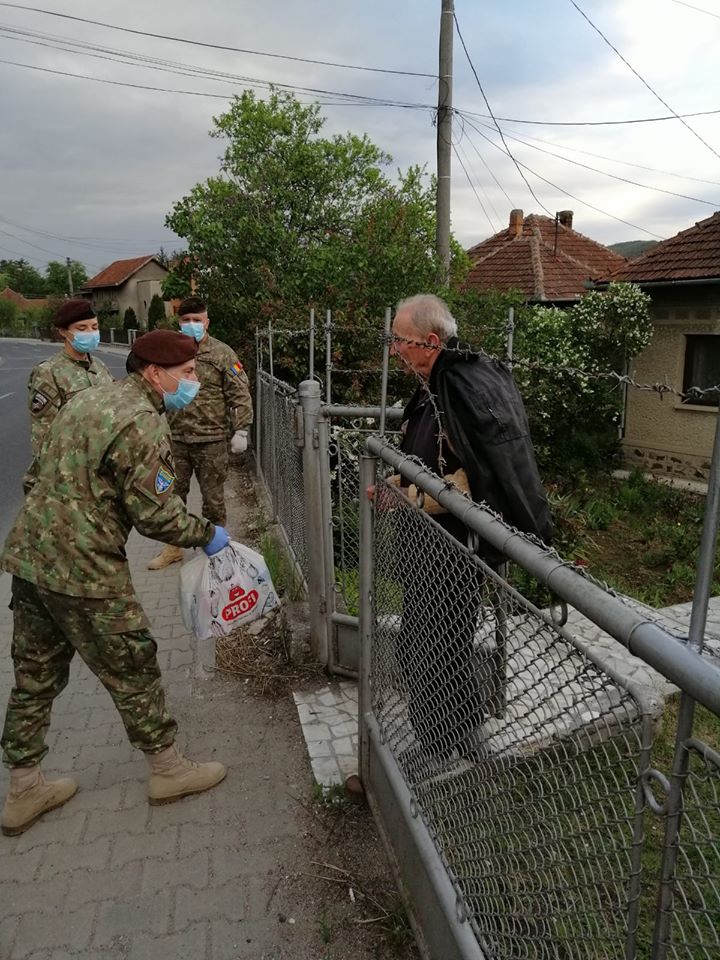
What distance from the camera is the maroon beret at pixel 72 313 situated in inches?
179

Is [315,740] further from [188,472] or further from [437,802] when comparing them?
[188,472]

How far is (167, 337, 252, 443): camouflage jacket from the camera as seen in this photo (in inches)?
205

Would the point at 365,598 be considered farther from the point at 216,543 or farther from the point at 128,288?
the point at 128,288

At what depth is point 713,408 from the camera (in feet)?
32.7

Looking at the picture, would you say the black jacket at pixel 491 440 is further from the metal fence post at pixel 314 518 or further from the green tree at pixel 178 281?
the green tree at pixel 178 281

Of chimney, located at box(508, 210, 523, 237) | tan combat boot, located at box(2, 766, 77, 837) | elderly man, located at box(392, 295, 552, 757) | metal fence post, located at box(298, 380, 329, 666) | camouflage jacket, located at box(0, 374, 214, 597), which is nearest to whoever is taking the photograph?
elderly man, located at box(392, 295, 552, 757)

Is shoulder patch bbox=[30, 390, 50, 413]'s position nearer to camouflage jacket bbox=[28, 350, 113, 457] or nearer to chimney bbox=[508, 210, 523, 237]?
camouflage jacket bbox=[28, 350, 113, 457]

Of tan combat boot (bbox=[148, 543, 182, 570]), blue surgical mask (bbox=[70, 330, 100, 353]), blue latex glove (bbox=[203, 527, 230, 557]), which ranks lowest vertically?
tan combat boot (bbox=[148, 543, 182, 570])

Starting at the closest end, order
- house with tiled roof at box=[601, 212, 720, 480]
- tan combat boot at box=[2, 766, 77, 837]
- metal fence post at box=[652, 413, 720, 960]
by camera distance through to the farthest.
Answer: metal fence post at box=[652, 413, 720, 960] → tan combat boot at box=[2, 766, 77, 837] → house with tiled roof at box=[601, 212, 720, 480]

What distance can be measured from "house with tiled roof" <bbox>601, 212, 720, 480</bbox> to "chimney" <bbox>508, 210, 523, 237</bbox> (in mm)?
7674

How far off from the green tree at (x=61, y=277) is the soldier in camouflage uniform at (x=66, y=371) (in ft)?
277

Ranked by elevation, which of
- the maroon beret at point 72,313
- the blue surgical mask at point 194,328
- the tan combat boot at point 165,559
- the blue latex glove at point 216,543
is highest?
the maroon beret at point 72,313

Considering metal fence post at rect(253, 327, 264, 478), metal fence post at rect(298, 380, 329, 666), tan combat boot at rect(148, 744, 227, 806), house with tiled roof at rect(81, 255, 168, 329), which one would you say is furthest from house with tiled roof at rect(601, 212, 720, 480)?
house with tiled roof at rect(81, 255, 168, 329)

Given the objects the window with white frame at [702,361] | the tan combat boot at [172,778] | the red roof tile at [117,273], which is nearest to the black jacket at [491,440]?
the tan combat boot at [172,778]
